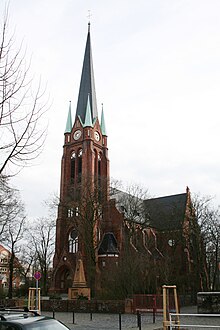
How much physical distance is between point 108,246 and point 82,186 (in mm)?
9186

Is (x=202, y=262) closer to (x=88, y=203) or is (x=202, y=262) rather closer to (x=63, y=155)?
(x=88, y=203)

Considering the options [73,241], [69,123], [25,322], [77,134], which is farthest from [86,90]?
[25,322]

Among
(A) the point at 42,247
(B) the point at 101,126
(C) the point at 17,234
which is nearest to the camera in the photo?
(C) the point at 17,234

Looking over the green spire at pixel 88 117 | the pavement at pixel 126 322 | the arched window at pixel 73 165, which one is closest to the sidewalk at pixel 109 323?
the pavement at pixel 126 322

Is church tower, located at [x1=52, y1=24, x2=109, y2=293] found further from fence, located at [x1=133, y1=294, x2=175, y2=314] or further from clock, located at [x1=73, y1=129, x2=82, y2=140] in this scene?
fence, located at [x1=133, y1=294, x2=175, y2=314]

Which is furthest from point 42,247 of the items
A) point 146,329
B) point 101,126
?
point 146,329

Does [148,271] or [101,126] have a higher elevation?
[101,126]

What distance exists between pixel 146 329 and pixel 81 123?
Answer: 146 feet

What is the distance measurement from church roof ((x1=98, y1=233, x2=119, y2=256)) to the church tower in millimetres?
1535

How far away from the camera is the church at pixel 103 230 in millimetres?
31891

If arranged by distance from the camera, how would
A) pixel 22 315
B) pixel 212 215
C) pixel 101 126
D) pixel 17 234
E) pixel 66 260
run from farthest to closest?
pixel 101 126 → pixel 66 260 → pixel 17 234 → pixel 212 215 → pixel 22 315

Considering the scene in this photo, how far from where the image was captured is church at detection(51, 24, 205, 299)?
3189cm

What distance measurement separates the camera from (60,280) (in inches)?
1975

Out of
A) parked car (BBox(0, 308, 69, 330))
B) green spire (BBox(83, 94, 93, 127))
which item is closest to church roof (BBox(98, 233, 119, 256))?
green spire (BBox(83, 94, 93, 127))
